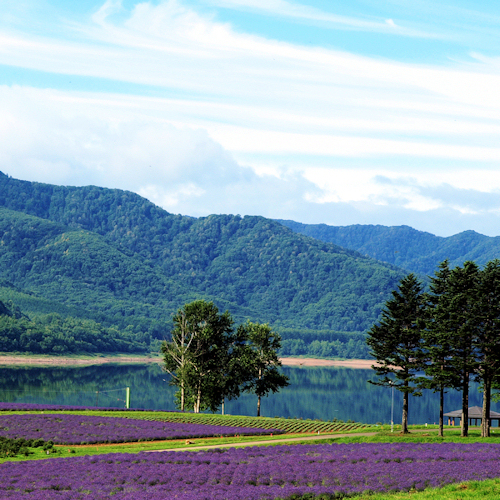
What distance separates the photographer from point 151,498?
27.3 m

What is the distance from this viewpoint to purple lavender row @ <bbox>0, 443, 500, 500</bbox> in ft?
92.5

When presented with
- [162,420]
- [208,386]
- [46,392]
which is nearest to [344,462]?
[162,420]

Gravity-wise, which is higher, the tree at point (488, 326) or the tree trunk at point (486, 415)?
the tree at point (488, 326)

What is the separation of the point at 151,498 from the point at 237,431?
111ft

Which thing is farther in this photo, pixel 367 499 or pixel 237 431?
pixel 237 431

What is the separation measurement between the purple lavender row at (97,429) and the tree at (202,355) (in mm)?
26163

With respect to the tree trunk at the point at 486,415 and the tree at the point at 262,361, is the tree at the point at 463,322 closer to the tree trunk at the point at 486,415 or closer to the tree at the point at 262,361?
the tree trunk at the point at 486,415

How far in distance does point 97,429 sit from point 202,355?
129ft

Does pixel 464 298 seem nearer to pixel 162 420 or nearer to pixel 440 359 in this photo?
pixel 440 359

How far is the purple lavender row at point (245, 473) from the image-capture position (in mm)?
28188

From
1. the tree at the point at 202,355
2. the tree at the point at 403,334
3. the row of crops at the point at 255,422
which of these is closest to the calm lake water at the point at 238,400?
the tree at the point at 202,355

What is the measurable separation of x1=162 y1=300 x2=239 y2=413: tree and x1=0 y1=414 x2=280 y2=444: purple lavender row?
2616cm

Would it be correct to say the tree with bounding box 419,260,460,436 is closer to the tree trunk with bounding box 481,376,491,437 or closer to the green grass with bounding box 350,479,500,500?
the tree trunk with bounding box 481,376,491,437

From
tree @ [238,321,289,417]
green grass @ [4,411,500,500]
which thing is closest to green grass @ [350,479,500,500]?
green grass @ [4,411,500,500]
